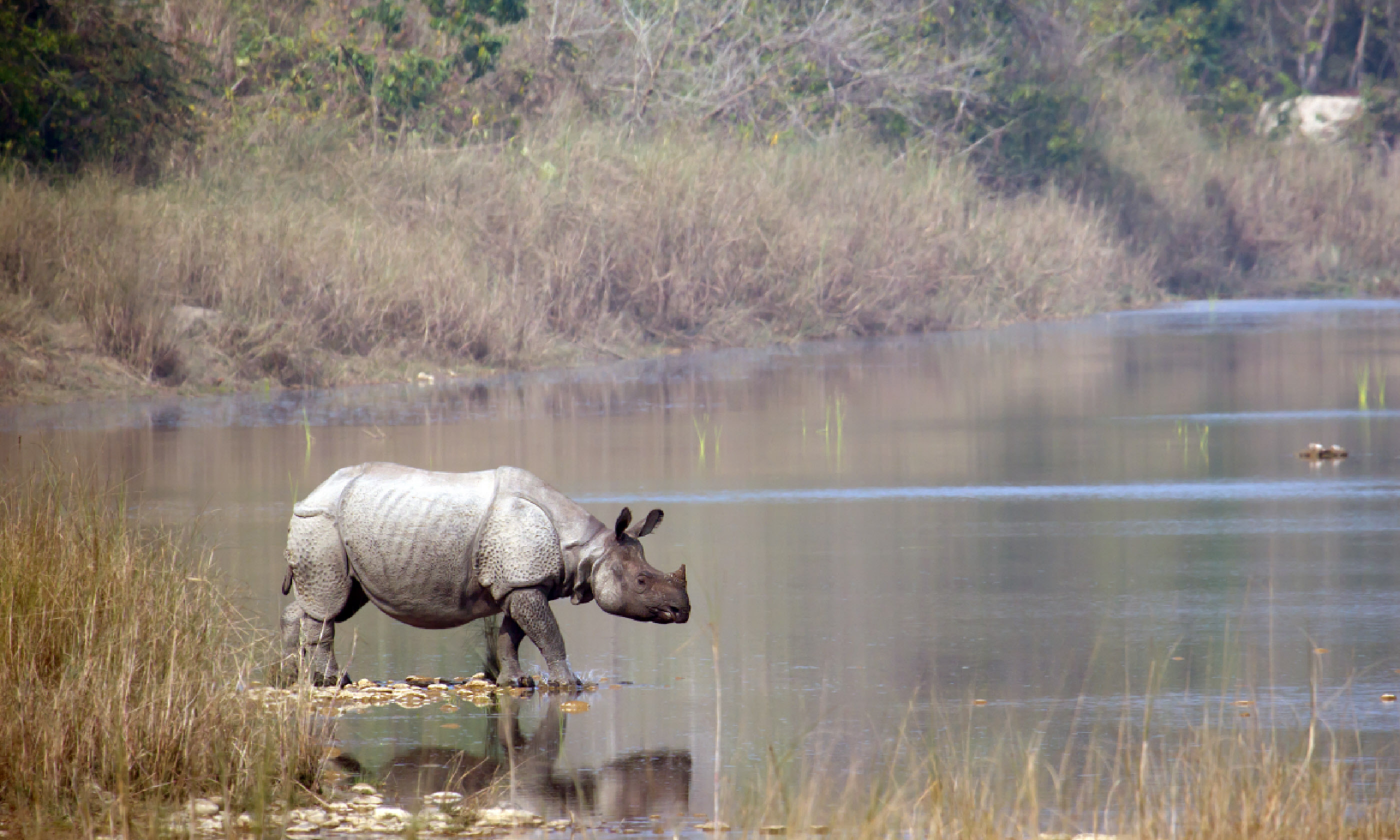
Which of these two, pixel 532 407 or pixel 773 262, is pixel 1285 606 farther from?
pixel 773 262

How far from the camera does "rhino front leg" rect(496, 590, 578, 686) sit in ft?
28.9

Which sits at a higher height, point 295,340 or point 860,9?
point 860,9

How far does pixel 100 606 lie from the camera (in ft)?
25.6

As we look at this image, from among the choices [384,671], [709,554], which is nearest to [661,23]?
[709,554]

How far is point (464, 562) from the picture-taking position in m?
8.91

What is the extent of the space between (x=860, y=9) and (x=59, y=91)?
72.4ft

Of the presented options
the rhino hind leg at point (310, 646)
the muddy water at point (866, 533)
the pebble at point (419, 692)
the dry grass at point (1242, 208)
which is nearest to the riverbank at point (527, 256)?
the dry grass at point (1242, 208)

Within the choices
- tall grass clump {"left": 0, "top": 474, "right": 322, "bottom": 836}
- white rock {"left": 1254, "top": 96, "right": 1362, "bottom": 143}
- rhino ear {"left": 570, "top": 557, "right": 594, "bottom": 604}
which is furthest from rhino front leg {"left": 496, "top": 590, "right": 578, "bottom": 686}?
white rock {"left": 1254, "top": 96, "right": 1362, "bottom": 143}

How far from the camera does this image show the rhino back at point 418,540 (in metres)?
8.90

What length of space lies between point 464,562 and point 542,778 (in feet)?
5.62

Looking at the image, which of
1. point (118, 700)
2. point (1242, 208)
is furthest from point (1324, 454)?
point (1242, 208)

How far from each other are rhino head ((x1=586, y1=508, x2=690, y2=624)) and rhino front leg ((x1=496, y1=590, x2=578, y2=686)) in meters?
0.24

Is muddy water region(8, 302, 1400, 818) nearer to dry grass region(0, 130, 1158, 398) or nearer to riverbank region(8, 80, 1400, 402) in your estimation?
riverbank region(8, 80, 1400, 402)

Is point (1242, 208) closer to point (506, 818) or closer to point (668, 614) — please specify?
point (668, 614)
